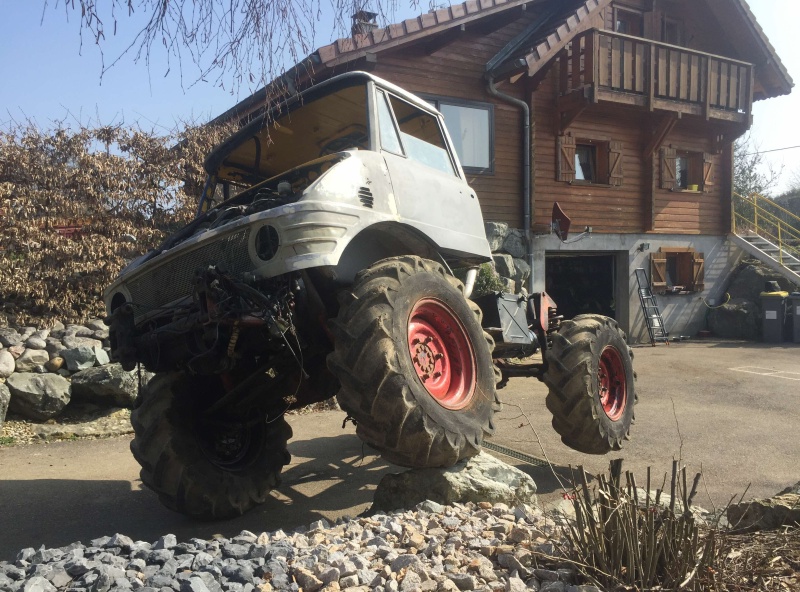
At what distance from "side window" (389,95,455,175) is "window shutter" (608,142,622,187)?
453 inches

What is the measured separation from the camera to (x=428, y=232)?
175 inches

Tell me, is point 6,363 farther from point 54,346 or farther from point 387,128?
point 387,128

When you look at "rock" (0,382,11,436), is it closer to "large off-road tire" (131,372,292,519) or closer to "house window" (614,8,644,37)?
"large off-road tire" (131,372,292,519)

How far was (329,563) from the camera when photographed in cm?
267

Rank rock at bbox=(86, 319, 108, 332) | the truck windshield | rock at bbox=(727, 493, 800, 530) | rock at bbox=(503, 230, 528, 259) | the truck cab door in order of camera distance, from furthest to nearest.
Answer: rock at bbox=(503, 230, 528, 259) → rock at bbox=(86, 319, 108, 332) → the truck windshield → the truck cab door → rock at bbox=(727, 493, 800, 530)

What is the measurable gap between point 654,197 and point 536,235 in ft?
13.1

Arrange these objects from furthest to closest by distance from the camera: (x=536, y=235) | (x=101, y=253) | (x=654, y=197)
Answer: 1. (x=654, y=197)
2. (x=536, y=235)
3. (x=101, y=253)

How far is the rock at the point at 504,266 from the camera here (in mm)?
13438

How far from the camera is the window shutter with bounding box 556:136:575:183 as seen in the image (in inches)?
586

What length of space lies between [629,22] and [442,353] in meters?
15.9

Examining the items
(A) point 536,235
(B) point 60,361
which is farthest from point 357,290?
(A) point 536,235

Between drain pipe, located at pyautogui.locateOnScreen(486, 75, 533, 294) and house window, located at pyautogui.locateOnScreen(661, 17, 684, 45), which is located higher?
house window, located at pyautogui.locateOnScreen(661, 17, 684, 45)

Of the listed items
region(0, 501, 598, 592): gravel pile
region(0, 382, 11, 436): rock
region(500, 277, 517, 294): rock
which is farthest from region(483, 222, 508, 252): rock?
region(0, 501, 598, 592): gravel pile

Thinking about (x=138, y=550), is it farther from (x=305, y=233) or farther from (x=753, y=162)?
(x=753, y=162)
